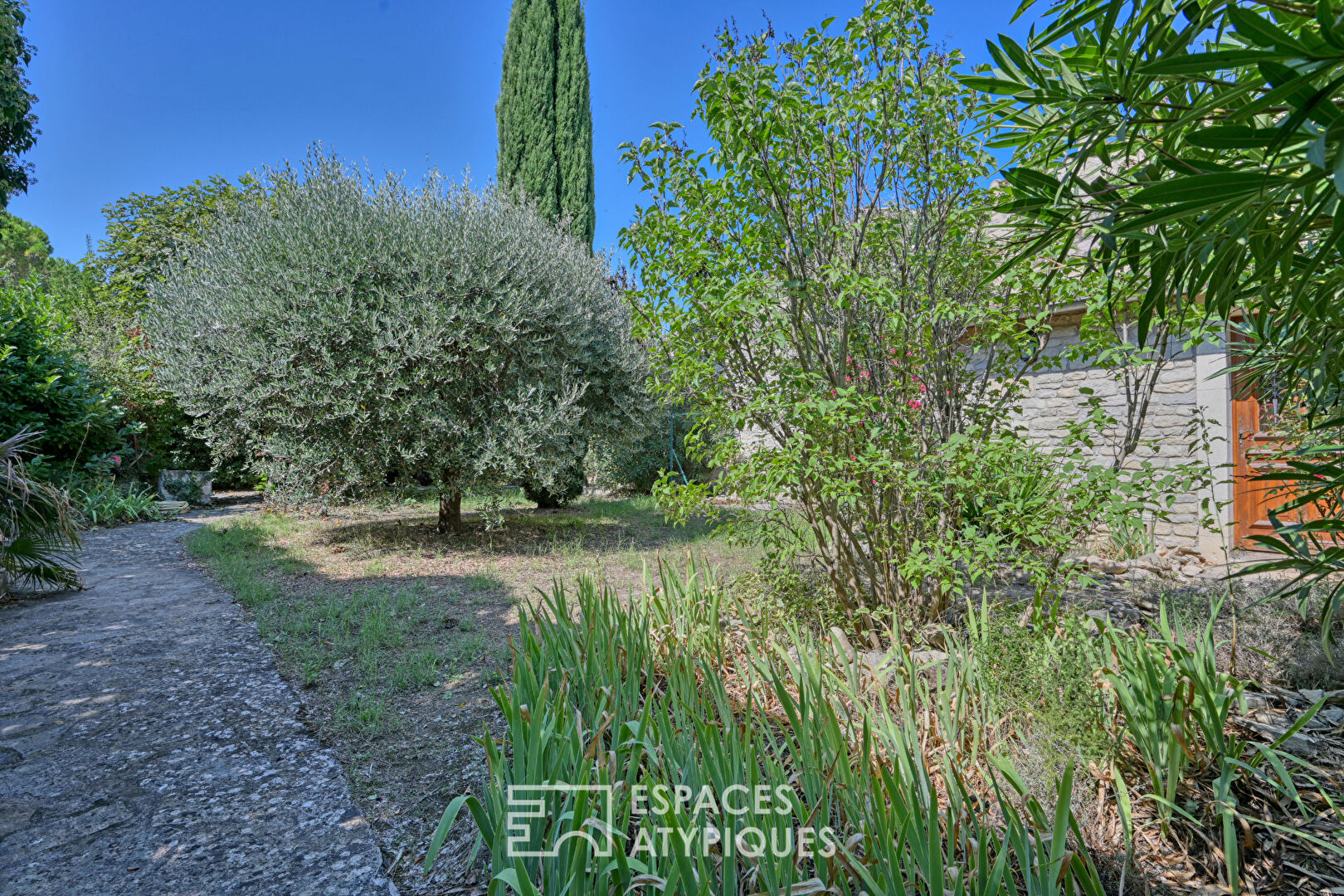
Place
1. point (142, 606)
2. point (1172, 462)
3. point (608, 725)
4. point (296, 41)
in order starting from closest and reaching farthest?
1. point (608, 725)
2. point (142, 606)
3. point (1172, 462)
4. point (296, 41)

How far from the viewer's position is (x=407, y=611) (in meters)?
4.66

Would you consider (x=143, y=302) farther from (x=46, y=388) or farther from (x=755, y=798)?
(x=755, y=798)

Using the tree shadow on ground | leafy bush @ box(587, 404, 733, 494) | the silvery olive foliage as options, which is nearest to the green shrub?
the tree shadow on ground

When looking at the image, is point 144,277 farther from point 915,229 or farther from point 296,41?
point 915,229

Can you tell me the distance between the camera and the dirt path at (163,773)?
1929mm

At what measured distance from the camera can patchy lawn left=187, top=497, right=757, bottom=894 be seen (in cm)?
246

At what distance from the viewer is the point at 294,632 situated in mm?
4215

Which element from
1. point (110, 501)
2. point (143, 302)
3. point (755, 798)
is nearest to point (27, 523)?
point (110, 501)

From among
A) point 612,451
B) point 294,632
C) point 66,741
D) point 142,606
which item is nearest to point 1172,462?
point 612,451

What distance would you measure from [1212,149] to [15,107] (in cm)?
1302

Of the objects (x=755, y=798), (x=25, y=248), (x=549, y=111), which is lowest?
(x=755, y=798)

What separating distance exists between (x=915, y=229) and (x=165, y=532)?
967 cm

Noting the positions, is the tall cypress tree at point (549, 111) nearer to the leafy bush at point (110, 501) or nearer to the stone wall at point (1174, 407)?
the leafy bush at point (110, 501)

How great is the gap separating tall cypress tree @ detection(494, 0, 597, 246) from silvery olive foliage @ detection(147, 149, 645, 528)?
7149mm
